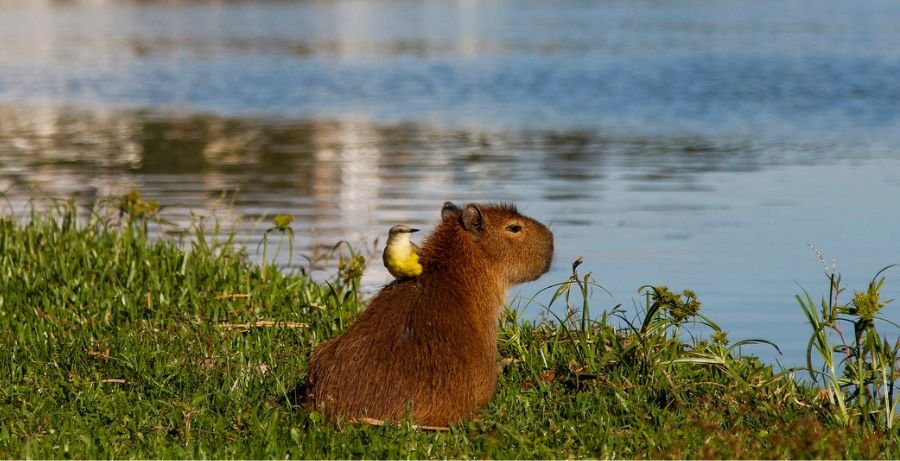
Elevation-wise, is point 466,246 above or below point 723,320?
above

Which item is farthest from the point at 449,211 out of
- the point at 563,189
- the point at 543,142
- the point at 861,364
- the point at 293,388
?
the point at 543,142

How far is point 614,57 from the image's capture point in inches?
1405

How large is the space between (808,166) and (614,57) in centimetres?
2008

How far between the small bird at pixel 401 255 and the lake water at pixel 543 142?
3160 mm

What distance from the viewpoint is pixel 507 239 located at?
577cm

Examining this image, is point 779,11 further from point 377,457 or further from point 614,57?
point 377,457

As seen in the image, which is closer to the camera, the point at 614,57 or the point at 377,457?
the point at 377,457

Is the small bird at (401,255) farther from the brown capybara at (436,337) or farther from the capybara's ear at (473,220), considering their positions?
the capybara's ear at (473,220)

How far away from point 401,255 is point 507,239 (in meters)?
0.54

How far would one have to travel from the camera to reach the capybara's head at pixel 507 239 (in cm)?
568

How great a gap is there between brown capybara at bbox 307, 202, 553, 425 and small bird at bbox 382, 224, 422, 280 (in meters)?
0.05

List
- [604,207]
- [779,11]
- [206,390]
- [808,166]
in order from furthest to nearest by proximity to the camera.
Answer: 1. [779,11]
2. [808,166]
3. [604,207]
4. [206,390]

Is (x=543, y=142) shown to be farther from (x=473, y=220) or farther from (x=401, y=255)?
(x=401, y=255)

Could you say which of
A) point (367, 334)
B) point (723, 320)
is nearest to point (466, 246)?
point (367, 334)
